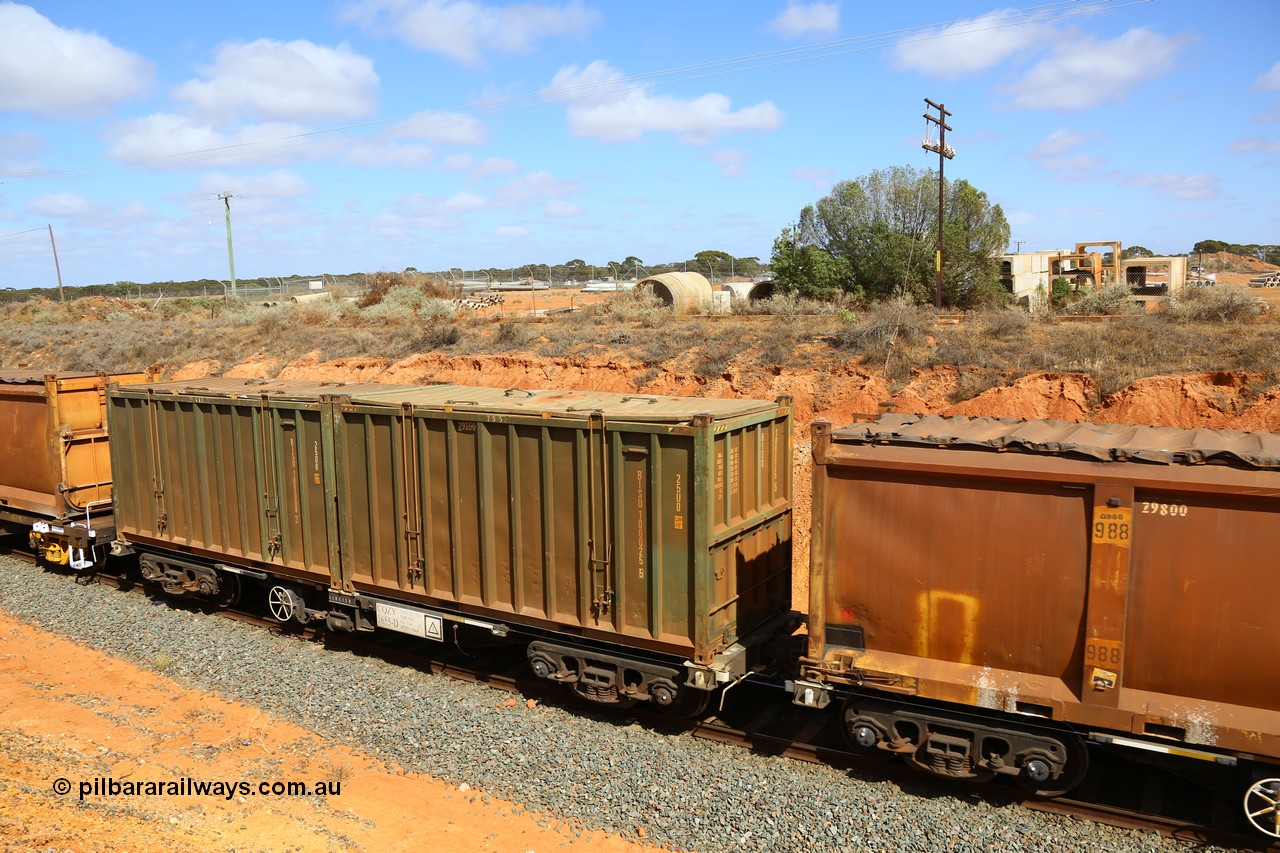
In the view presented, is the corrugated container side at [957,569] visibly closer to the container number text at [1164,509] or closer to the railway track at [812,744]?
the container number text at [1164,509]

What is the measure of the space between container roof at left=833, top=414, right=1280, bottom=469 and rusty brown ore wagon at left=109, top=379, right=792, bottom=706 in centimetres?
162

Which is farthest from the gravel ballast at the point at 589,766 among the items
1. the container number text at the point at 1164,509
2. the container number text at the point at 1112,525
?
the container number text at the point at 1164,509

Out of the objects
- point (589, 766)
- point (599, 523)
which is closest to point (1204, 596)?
point (599, 523)

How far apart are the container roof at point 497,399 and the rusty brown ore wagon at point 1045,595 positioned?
196 centimetres

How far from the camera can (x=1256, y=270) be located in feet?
243

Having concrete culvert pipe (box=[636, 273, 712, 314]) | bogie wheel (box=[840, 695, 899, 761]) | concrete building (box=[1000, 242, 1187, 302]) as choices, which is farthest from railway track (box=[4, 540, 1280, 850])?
concrete building (box=[1000, 242, 1187, 302])

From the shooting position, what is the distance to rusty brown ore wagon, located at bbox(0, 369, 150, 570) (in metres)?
14.1

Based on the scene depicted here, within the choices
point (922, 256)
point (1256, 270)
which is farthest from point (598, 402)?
point (1256, 270)

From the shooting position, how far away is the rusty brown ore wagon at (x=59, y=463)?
46.1 ft

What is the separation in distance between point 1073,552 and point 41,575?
51.4ft

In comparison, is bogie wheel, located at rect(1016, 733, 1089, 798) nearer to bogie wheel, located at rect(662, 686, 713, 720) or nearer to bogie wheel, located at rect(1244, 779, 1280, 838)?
bogie wheel, located at rect(1244, 779, 1280, 838)

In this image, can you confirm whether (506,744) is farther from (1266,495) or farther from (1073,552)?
(1266,495)

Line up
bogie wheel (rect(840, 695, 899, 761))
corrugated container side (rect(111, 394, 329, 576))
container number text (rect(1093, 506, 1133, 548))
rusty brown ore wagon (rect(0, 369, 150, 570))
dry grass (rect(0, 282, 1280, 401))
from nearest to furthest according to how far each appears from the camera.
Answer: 1. container number text (rect(1093, 506, 1133, 548))
2. bogie wheel (rect(840, 695, 899, 761))
3. corrugated container side (rect(111, 394, 329, 576))
4. rusty brown ore wagon (rect(0, 369, 150, 570))
5. dry grass (rect(0, 282, 1280, 401))

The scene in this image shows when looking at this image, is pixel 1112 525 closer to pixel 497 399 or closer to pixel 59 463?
pixel 497 399
